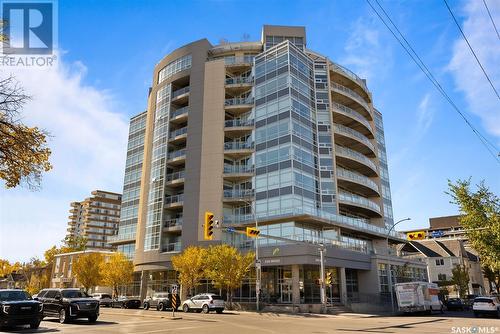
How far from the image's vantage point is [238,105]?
5262cm

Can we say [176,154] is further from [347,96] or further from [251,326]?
[251,326]

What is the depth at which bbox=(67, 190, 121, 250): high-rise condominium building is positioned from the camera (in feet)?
462

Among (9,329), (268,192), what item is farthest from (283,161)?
(9,329)

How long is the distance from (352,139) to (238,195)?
18.3 m

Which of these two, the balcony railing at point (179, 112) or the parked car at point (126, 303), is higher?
the balcony railing at point (179, 112)

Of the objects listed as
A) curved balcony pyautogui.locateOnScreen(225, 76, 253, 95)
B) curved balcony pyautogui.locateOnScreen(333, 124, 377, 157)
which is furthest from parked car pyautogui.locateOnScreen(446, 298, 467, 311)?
curved balcony pyautogui.locateOnScreen(225, 76, 253, 95)

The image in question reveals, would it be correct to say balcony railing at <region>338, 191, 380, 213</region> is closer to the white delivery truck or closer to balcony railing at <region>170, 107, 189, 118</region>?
the white delivery truck

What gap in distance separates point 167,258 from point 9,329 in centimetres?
3307

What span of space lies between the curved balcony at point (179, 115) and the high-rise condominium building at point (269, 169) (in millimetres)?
205

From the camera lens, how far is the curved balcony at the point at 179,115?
183 feet

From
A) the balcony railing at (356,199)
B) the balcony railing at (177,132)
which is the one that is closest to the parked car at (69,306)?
the balcony railing at (356,199)

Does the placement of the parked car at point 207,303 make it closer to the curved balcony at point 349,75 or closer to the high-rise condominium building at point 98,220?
the curved balcony at point 349,75

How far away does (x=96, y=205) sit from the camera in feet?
474

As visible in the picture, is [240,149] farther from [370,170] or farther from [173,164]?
[370,170]
